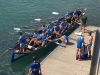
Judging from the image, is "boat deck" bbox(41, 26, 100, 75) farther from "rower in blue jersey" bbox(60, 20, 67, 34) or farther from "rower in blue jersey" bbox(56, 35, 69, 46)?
"rower in blue jersey" bbox(60, 20, 67, 34)

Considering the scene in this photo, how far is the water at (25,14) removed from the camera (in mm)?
20400

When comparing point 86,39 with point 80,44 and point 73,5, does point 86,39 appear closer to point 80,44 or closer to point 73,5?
point 80,44

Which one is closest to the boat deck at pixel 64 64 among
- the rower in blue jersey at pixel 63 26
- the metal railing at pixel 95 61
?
the rower in blue jersey at pixel 63 26

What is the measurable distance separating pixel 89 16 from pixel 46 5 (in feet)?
23.5

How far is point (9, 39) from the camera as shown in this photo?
2291 cm

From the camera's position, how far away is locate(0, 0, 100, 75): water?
20400mm

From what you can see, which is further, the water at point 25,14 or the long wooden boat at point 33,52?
the water at point 25,14

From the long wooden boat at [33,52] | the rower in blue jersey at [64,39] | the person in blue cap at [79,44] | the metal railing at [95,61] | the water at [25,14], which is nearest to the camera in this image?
the metal railing at [95,61]

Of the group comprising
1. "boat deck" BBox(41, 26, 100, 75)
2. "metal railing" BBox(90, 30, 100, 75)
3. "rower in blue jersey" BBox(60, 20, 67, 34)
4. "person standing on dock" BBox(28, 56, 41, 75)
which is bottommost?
"boat deck" BBox(41, 26, 100, 75)

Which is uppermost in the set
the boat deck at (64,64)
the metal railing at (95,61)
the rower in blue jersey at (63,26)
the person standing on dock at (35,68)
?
the metal railing at (95,61)

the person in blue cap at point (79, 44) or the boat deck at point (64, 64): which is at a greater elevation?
the person in blue cap at point (79, 44)

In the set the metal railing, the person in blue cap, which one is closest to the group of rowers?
the person in blue cap

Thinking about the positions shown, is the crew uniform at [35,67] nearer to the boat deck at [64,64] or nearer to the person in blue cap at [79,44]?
the boat deck at [64,64]

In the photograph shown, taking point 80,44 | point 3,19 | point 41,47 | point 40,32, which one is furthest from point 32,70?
point 3,19
